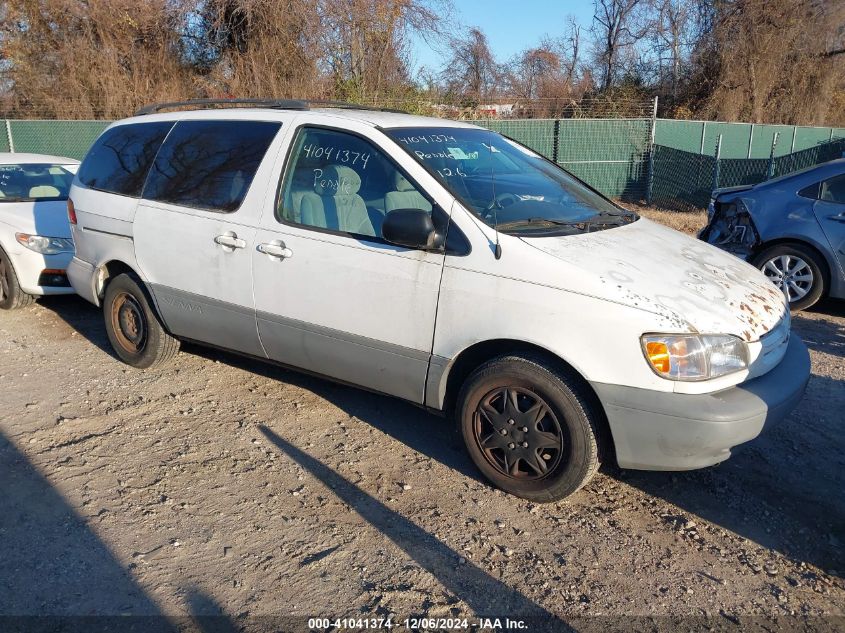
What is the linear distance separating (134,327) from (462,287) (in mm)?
3007

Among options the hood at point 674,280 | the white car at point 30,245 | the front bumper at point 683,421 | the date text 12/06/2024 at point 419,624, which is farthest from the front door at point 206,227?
the white car at point 30,245

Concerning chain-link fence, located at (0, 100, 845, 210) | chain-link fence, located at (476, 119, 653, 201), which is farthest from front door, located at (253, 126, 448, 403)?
chain-link fence, located at (476, 119, 653, 201)

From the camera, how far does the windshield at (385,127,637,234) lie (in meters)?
3.77

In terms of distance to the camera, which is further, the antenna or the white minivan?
the antenna

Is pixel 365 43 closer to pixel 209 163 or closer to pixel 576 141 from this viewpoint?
pixel 576 141

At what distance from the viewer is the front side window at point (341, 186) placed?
3887 mm

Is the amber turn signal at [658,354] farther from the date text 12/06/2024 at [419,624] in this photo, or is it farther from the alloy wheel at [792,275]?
the alloy wheel at [792,275]

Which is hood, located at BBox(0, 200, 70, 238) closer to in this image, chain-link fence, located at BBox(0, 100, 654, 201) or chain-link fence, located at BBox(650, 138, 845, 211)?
chain-link fence, located at BBox(0, 100, 654, 201)

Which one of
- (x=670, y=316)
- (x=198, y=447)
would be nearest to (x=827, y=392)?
(x=670, y=316)

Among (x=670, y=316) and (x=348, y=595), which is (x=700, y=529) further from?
(x=348, y=595)

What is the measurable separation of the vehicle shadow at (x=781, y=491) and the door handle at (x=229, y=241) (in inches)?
104

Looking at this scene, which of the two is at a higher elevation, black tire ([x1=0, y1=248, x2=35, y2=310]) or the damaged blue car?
the damaged blue car

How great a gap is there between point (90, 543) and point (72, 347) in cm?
324

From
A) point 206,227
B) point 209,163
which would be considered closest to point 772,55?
point 209,163
